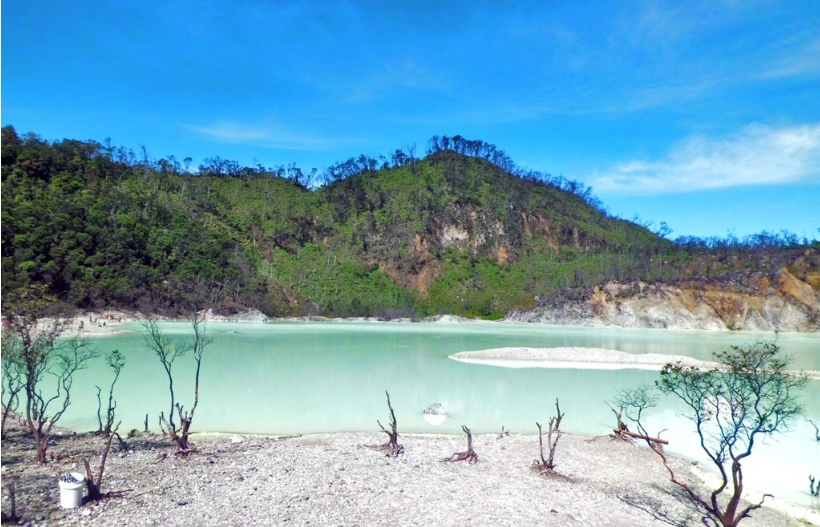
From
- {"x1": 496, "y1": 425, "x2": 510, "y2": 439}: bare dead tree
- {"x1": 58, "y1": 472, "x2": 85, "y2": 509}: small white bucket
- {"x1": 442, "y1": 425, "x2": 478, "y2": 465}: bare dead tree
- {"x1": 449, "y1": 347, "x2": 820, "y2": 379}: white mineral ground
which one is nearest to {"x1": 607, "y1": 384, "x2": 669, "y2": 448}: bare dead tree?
{"x1": 496, "y1": 425, "x2": 510, "y2": 439}: bare dead tree

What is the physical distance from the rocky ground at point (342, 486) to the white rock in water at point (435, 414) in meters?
3.31

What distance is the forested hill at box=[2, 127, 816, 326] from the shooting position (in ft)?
206

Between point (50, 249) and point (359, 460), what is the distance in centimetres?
6332

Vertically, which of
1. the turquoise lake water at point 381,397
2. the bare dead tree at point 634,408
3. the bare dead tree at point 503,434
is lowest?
the turquoise lake water at point 381,397

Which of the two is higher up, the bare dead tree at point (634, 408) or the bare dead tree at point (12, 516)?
the bare dead tree at point (12, 516)

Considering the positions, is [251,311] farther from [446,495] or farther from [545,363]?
[446,495]

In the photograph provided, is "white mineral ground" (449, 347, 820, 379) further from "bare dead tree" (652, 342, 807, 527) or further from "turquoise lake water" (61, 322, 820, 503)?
→ "bare dead tree" (652, 342, 807, 527)

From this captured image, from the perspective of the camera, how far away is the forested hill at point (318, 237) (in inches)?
2467

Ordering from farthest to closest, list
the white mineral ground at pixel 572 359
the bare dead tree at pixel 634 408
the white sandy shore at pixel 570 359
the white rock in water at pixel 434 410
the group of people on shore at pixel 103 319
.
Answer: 1. the group of people on shore at pixel 103 319
2. the white sandy shore at pixel 570 359
3. the white mineral ground at pixel 572 359
4. the white rock in water at pixel 434 410
5. the bare dead tree at pixel 634 408

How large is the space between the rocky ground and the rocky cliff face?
68.9 meters

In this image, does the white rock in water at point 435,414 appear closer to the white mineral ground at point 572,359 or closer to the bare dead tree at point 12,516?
the bare dead tree at point 12,516

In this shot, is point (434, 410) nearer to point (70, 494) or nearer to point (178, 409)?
point (178, 409)

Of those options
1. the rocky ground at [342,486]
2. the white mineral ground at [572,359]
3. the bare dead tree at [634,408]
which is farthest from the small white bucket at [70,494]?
the white mineral ground at [572,359]

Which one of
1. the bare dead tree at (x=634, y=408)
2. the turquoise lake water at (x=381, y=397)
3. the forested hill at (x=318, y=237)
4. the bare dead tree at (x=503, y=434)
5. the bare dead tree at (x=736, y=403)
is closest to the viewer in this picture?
the bare dead tree at (x=736, y=403)
